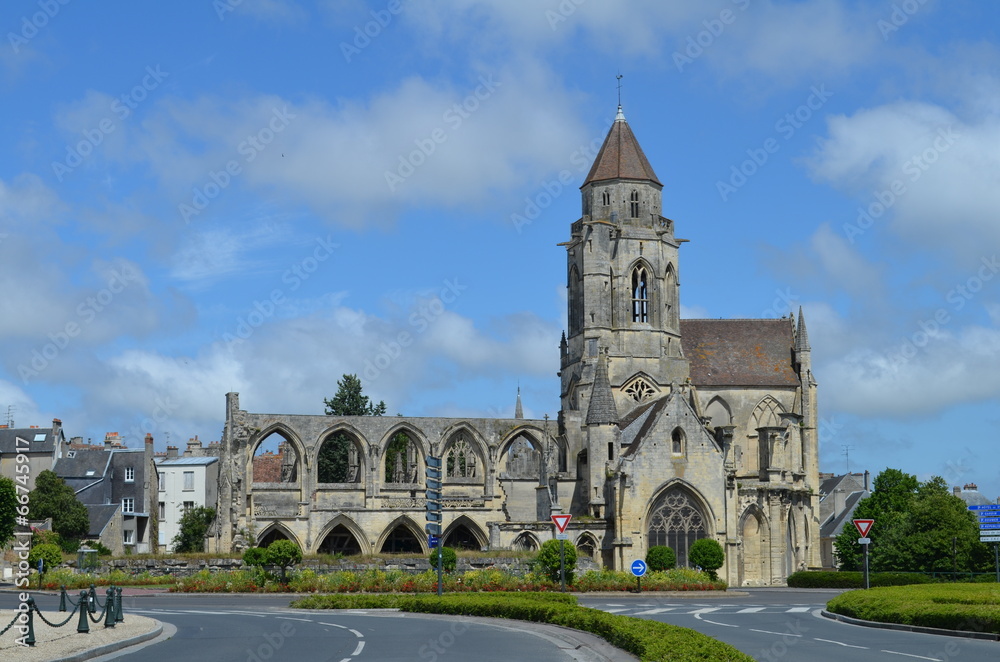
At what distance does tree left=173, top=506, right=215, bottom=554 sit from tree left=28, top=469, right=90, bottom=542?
7898 mm

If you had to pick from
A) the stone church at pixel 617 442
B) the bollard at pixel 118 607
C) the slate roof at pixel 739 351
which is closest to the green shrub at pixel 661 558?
Result: the stone church at pixel 617 442

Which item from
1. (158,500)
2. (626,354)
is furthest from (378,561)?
(158,500)

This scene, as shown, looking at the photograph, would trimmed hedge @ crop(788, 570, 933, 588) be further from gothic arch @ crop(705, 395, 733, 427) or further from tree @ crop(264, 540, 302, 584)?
tree @ crop(264, 540, 302, 584)

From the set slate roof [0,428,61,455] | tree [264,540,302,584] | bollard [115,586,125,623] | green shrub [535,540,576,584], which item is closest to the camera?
bollard [115,586,125,623]

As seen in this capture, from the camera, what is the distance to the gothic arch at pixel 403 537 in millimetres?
64213

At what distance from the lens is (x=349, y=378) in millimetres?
89375

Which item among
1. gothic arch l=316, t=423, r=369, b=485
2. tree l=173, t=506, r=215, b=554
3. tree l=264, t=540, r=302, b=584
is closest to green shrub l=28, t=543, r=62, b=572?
tree l=264, t=540, r=302, b=584

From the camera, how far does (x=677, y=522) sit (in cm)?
5503

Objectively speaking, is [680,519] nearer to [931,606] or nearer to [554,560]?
[554,560]

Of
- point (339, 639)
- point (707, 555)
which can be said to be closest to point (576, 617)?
point (339, 639)

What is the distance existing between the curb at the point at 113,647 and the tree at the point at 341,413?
192 ft

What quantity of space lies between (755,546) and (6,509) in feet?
108

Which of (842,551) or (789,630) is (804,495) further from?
(789,630)

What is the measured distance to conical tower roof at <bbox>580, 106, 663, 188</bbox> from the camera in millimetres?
66188
